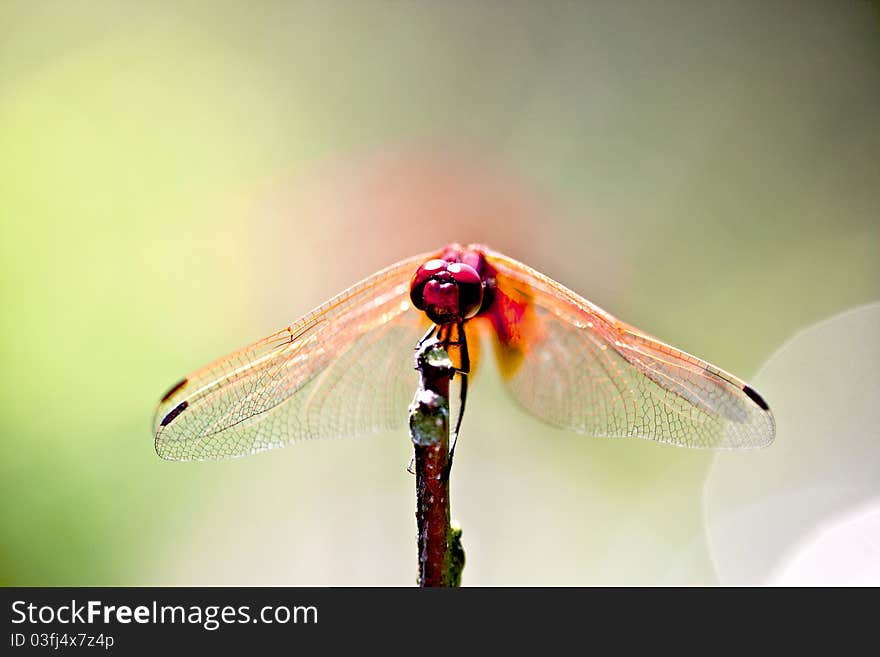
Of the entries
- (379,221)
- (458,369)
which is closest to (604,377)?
(458,369)

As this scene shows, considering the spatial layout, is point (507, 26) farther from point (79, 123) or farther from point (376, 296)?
point (376, 296)

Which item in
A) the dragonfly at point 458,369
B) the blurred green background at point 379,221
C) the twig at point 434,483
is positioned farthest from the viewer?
the blurred green background at point 379,221

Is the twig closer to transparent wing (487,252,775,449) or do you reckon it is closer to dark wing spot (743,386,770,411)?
transparent wing (487,252,775,449)

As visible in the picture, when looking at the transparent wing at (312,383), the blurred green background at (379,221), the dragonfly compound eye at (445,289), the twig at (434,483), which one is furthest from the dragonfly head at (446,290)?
the blurred green background at (379,221)

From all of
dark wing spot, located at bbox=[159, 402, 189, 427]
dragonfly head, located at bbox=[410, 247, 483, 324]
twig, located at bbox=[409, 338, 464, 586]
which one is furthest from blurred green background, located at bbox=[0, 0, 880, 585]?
twig, located at bbox=[409, 338, 464, 586]

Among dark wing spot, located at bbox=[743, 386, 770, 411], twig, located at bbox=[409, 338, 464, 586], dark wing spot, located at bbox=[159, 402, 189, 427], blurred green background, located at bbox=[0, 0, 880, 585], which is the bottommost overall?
twig, located at bbox=[409, 338, 464, 586]

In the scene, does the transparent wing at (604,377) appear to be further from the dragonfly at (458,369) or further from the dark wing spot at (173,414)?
the dark wing spot at (173,414)

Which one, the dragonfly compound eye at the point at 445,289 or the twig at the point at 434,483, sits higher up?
the dragonfly compound eye at the point at 445,289
